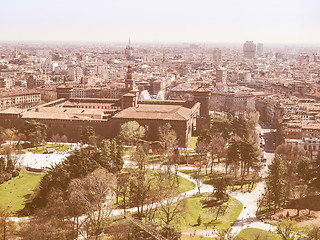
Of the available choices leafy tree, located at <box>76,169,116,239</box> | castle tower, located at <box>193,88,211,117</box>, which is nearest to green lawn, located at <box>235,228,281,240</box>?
leafy tree, located at <box>76,169,116,239</box>

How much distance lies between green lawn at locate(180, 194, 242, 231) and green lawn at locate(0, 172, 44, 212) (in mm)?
13249

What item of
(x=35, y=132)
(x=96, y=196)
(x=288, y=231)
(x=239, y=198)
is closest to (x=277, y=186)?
(x=239, y=198)

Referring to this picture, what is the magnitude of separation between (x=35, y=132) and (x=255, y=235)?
107 ft

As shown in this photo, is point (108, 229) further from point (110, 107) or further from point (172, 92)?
point (172, 92)

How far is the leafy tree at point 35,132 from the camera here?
176 ft

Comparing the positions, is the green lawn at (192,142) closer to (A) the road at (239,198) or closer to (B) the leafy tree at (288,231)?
(A) the road at (239,198)

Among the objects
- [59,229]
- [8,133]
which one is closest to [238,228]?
[59,229]

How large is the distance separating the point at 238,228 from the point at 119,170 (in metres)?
14.4

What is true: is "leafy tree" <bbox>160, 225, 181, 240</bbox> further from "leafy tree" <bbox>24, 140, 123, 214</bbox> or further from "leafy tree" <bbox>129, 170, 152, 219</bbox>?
"leafy tree" <bbox>24, 140, 123, 214</bbox>

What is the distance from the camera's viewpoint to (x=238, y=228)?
3241 cm

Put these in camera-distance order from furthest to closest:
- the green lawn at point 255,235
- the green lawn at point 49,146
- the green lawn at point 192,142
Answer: the green lawn at point 192,142 → the green lawn at point 49,146 → the green lawn at point 255,235

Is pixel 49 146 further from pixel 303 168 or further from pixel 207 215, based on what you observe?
pixel 303 168

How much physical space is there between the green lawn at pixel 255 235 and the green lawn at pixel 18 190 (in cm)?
1728

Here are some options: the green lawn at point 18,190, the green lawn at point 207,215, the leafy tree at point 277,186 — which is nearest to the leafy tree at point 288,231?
the leafy tree at point 277,186
